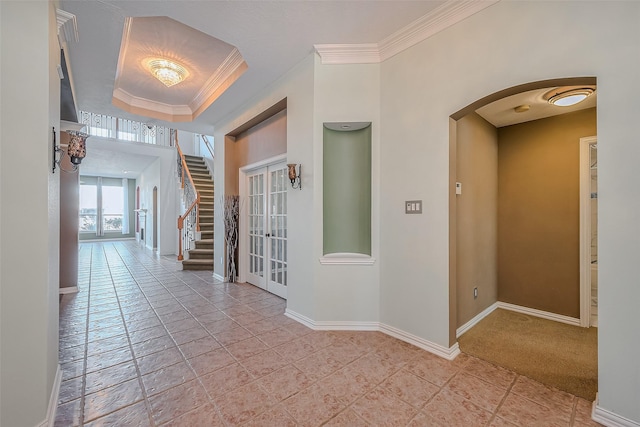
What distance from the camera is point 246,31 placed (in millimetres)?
2623

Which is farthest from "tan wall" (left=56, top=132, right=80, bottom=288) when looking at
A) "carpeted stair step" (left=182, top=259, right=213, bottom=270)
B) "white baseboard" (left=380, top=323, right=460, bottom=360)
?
"white baseboard" (left=380, top=323, right=460, bottom=360)

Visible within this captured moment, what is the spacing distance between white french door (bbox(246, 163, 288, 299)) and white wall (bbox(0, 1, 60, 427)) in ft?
8.71

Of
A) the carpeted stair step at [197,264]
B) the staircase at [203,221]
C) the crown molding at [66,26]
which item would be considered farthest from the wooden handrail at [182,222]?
the crown molding at [66,26]

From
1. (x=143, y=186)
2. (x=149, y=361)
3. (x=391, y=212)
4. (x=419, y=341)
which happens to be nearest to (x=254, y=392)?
(x=149, y=361)

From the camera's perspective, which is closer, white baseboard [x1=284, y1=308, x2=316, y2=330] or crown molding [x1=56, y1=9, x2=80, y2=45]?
crown molding [x1=56, y1=9, x2=80, y2=45]

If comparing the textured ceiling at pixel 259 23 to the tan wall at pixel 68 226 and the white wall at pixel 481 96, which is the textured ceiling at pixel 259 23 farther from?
the tan wall at pixel 68 226

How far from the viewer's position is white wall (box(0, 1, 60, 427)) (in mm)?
1398

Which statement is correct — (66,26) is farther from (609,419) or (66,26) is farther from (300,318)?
(609,419)

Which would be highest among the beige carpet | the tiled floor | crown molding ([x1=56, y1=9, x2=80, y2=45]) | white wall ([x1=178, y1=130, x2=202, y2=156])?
white wall ([x1=178, y1=130, x2=202, y2=156])

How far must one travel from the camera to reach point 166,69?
3424mm

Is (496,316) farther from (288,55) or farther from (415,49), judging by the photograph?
(288,55)

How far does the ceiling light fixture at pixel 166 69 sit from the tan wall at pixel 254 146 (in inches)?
51.0

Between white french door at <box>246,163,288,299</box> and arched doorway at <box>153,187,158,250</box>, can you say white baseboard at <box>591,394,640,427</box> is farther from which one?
arched doorway at <box>153,187,158,250</box>

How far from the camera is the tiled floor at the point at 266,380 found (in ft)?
5.60
